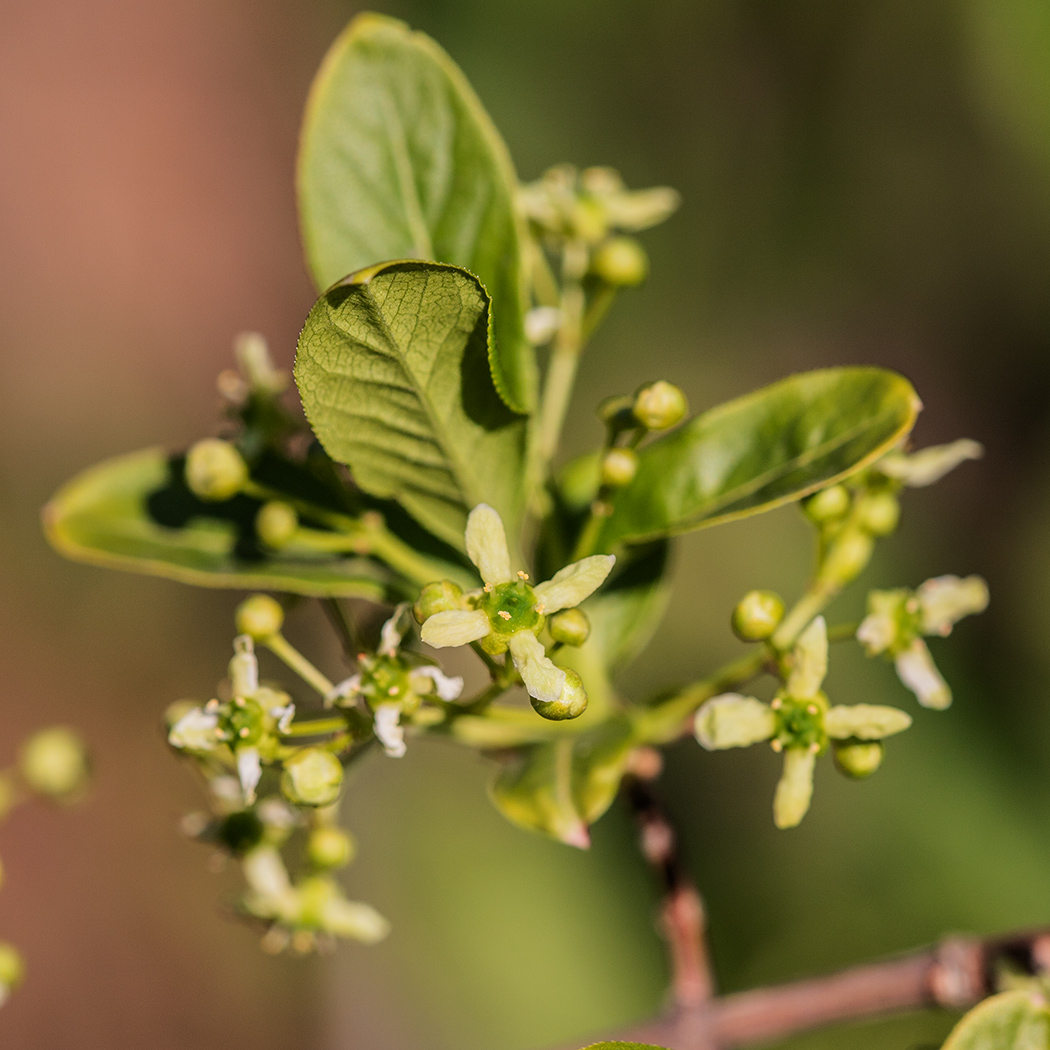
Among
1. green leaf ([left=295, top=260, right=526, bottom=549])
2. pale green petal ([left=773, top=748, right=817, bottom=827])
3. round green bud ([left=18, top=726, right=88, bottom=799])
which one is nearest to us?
green leaf ([left=295, top=260, right=526, bottom=549])

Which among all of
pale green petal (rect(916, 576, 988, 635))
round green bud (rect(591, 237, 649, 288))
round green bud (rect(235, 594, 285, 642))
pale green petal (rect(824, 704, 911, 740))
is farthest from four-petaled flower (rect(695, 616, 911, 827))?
round green bud (rect(591, 237, 649, 288))

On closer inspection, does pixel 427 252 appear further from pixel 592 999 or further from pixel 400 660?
pixel 592 999

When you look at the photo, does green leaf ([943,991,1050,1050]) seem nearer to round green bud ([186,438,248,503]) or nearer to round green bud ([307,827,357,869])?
round green bud ([307,827,357,869])

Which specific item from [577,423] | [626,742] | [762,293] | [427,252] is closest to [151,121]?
[577,423]

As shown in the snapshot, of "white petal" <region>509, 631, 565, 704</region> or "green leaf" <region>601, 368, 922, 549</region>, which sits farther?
"green leaf" <region>601, 368, 922, 549</region>

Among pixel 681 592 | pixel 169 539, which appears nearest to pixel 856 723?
pixel 169 539

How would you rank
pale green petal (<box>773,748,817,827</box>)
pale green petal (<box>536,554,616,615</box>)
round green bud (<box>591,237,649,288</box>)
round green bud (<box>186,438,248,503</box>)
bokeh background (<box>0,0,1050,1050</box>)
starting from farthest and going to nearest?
bokeh background (<box>0,0,1050,1050</box>) → round green bud (<box>591,237,649,288</box>) → round green bud (<box>186,438,248,503</box>) → pale green petal (<box>773,748,817,827</box>) → pale green petal (<box>536,554,616,615</box>)

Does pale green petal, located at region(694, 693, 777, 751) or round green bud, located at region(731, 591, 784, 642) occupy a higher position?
round green bud, located at region(731, 591, 784, 642)

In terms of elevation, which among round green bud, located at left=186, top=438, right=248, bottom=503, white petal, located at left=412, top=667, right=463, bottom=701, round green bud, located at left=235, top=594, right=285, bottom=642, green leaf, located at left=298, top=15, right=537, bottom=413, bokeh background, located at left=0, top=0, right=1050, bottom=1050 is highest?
green leaf, located at left=298, top=15, right=537, bottom=413
